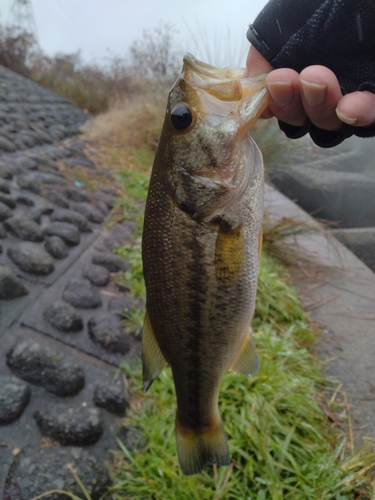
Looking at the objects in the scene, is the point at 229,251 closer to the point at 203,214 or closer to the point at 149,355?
the point at 203,214

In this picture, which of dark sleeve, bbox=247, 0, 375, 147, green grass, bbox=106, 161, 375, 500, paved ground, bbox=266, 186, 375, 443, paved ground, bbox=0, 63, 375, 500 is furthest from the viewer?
paved ground, bbox=266, 186, 375, 443

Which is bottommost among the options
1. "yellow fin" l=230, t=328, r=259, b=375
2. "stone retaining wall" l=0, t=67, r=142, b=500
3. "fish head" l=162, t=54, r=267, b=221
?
"stone retaining wall" l=0, t=67, r=142, b=500

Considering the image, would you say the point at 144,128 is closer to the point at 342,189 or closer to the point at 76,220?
the point at 342,189

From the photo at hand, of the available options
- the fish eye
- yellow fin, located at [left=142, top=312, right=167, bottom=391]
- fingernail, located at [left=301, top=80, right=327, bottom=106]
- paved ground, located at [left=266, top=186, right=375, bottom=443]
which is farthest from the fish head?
paved ground, located at [left=266, top=186, right=375, bottom=443]

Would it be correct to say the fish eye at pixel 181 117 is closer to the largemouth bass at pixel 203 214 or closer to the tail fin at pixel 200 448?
the largemouth bass at pixel 203 214

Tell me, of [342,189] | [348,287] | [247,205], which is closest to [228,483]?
[247,205]

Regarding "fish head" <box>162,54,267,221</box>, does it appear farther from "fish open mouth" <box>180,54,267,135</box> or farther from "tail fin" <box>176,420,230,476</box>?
"tail fin" <box>176,420,230,476</box>

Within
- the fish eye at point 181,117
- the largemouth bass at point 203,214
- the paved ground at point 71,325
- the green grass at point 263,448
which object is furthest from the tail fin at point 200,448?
the fish eye at point 181,117

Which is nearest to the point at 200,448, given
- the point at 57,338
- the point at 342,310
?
the point at 57,338
